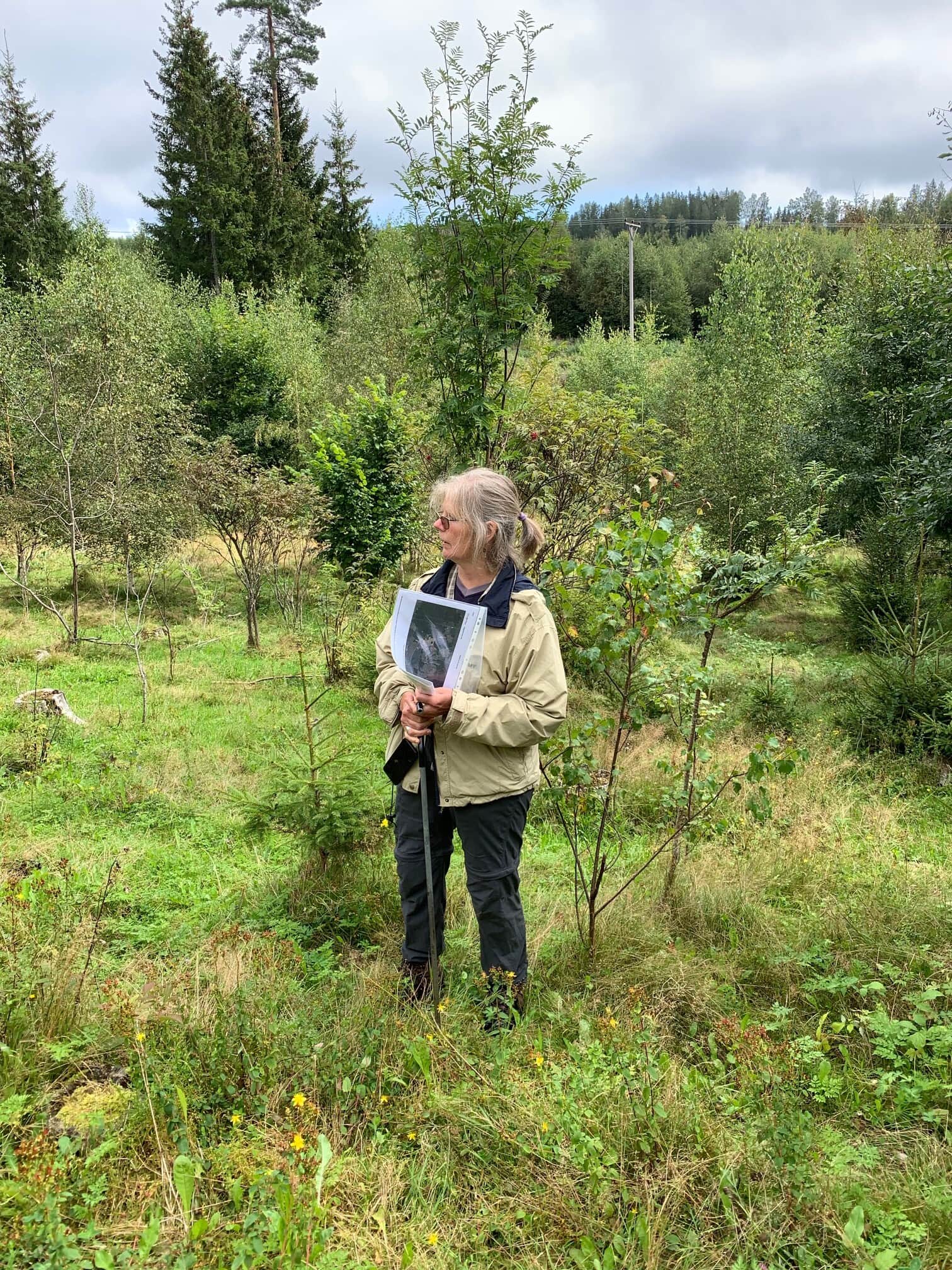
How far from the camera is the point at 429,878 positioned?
2.61 m

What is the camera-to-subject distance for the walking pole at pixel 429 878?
2615 mm

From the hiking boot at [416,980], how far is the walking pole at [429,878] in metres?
0.10

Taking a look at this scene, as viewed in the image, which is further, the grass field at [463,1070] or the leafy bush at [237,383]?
the leafy bush at [237,383]

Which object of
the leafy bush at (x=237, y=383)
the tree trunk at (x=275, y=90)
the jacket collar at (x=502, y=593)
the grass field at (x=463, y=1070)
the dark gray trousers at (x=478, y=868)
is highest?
the tree trunk at (x=275, y=90)

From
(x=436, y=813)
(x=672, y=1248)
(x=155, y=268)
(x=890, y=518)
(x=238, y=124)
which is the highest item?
(x=238, y=124)

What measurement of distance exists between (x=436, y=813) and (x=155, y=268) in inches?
1255

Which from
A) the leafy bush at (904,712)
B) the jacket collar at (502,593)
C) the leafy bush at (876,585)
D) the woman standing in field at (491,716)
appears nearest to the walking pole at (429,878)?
the woman standing in field at (491,716)

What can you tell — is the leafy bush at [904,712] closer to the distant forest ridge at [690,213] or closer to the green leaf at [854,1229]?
the green leaf at [854,1229]

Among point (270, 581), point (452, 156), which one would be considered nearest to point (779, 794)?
point (452, 156)

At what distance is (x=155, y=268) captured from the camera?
28.6 metres

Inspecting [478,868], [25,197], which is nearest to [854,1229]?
[478,868]

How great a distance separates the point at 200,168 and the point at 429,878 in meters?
35.2

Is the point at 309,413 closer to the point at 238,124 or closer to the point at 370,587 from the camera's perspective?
the point at 370,587

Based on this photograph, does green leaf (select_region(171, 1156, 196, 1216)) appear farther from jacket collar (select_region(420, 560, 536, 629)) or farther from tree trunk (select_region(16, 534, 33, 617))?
tree trunk (select_region(16, 534, 33, 617))
